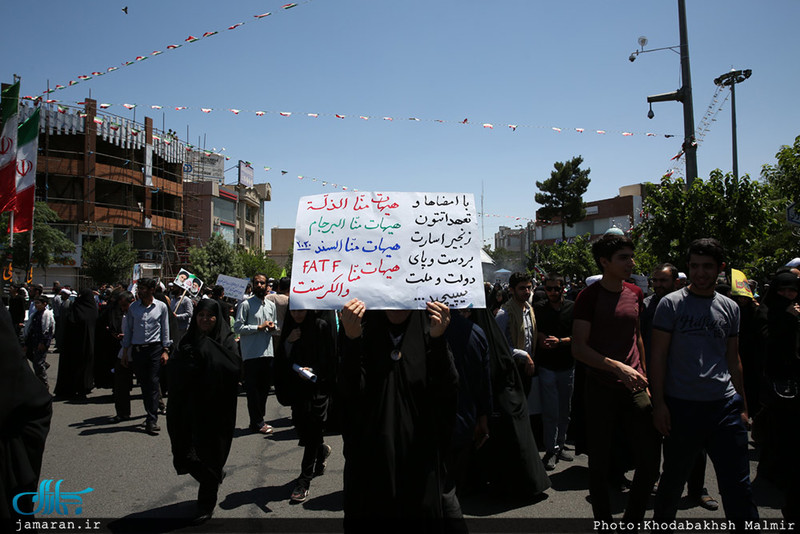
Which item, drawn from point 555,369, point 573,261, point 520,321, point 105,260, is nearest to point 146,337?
point 520,321

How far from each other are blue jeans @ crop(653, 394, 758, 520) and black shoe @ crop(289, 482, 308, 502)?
273 centimetres

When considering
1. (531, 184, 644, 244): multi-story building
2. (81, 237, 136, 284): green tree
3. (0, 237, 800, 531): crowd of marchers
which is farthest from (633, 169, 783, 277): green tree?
(531, 184, 644, 244): multi-story building

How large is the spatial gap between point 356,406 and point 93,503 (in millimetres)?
3125

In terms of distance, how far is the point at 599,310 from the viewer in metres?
3.78

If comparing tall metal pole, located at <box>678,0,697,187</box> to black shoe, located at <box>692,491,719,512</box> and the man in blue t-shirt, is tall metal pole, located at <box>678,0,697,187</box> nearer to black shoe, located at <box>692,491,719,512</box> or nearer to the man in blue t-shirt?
black shoe, located at <box>692,491,719,512</box>

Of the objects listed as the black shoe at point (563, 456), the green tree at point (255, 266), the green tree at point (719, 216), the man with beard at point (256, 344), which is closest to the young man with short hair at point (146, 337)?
the man with beard at point (256, 344)

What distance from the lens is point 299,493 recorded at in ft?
15.5

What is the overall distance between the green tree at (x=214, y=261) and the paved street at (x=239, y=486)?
44.6 meters

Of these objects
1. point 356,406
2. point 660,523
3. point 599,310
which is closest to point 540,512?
point 660,523

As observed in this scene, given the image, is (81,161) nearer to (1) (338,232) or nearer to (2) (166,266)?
(2) (166,266)

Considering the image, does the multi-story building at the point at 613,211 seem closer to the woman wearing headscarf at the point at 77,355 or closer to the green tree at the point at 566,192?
the green tree at the point at 566,192

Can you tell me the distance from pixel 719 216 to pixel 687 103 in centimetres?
252

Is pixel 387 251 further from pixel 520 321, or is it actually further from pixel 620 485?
pixel 620 485

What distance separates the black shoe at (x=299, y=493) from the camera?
470 cm
